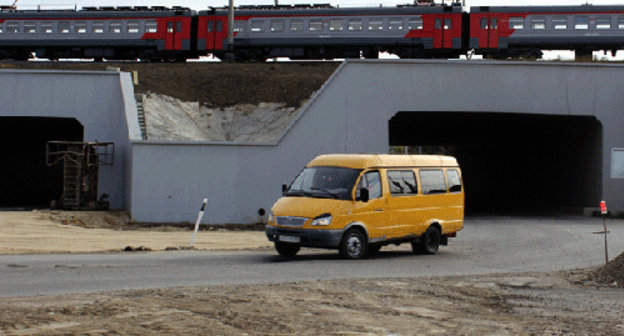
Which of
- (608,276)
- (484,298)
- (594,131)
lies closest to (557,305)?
(484,298)

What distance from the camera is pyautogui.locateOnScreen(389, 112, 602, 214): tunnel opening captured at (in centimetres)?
3127

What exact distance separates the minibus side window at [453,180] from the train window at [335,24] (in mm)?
23187

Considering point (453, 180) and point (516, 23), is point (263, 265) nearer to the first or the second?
point (453, 180)

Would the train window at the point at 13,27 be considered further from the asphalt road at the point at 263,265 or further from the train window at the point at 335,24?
the asphalt road at the point at 263,265

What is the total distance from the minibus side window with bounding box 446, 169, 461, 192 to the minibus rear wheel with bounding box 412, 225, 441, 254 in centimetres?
113

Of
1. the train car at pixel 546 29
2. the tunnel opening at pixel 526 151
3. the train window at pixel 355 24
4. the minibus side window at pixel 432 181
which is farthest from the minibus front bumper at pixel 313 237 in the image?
the train window at pixel 355 24

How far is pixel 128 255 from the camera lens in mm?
15055

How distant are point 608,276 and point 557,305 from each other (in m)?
2.59

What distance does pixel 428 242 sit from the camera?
16.5 metres

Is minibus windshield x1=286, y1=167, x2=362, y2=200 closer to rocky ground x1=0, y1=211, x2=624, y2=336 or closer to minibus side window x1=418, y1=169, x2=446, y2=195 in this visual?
minibus side window x1=418, y1=169, x2=446, y2=195

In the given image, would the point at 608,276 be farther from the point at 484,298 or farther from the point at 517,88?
the point at 517,88

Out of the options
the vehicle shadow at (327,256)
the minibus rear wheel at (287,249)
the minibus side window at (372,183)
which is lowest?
the vehicle shadow at (327,256)

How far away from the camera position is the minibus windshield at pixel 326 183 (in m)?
14.9

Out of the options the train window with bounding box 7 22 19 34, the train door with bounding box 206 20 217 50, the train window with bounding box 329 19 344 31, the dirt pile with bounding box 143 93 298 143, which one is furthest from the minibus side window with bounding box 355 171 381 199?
the train window with bounding box 7 22 19 34
